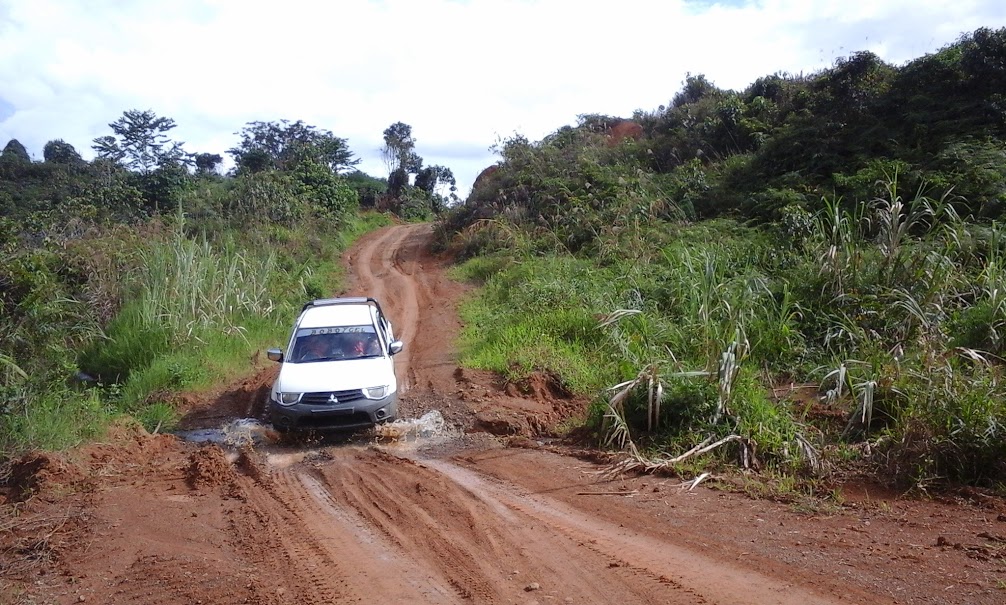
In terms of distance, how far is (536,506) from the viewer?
6977 millimetres

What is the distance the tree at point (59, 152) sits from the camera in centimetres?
3399

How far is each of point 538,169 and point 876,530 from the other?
23.0 metres

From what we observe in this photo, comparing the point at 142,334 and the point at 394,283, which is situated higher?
the point at 394,283

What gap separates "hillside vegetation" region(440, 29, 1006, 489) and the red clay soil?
859 millimetres

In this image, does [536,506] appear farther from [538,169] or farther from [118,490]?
[538,169]

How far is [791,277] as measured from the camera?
1182 centimetres

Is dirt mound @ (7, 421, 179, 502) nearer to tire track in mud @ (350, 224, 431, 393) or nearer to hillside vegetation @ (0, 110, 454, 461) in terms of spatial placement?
hillside vegetation @ (0, 110, 454, 461)

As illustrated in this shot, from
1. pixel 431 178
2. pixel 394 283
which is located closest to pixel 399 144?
pixel 431 178

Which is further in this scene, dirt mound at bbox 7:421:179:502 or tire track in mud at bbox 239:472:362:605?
dirt mound at bbox 7:421:179:502

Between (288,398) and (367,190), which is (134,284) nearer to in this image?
(288,398)

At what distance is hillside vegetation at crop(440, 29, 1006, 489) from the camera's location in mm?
7676

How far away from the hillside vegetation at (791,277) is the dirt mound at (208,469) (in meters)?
4.42

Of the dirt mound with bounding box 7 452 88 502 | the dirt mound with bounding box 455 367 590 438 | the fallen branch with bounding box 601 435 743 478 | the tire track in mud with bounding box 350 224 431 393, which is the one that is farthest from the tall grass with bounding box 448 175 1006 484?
the dirt mound with bounding box 7 452 88 502

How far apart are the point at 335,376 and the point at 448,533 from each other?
4.16m
